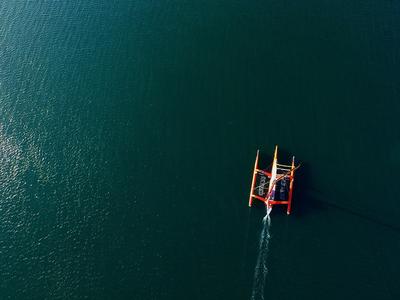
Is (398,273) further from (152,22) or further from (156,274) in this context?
(152,22)

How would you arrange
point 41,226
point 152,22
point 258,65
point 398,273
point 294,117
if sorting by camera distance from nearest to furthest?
point 398,273
point 41,226
point 294,117
point 258,65
point 152,22

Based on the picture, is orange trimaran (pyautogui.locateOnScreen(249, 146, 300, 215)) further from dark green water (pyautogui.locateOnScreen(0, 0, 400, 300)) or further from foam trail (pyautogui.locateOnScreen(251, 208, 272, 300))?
foam trail (pyautogui.locateOnScreen(251, 208, 272, 300))

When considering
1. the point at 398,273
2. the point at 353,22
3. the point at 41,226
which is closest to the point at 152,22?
the point at 353,22

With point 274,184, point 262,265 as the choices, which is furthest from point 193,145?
point 262,265

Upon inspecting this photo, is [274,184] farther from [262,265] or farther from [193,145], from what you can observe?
[193,145]

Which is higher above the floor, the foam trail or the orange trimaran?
the orange trimaran

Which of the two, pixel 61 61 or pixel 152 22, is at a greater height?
pixel 152 22

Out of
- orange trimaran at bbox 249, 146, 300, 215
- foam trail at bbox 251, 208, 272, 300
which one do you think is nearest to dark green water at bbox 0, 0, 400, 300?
foam trail at bbox 251, 208, 272, 300
